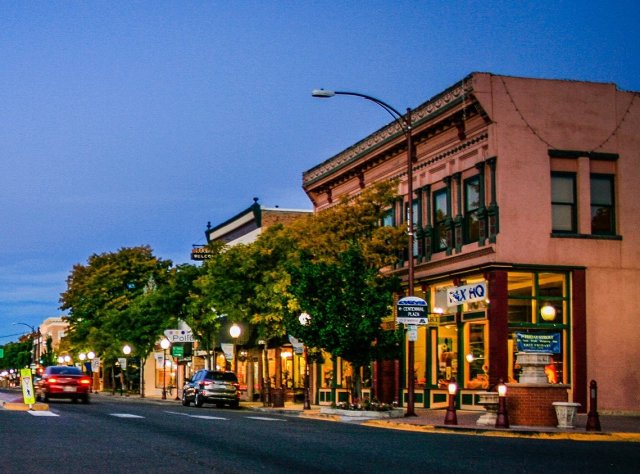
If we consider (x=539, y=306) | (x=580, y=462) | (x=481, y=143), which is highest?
(x=481, y=143)

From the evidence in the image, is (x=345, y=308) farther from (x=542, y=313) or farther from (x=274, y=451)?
(x=274, y=451)

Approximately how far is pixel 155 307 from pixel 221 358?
18.2ft

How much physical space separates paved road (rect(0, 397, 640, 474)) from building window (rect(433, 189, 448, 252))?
623 inches

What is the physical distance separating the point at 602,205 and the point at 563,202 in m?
1.45

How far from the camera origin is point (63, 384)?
135ft

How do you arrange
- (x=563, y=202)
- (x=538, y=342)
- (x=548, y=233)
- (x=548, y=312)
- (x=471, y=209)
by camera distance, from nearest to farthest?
(x=538, y=342) → (x=548, y=312) → (x=548, y=233) → (x=563, y=202) → (x=471, y=209)

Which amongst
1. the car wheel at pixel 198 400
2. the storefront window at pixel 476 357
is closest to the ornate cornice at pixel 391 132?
the storefront window at pixel 476 357

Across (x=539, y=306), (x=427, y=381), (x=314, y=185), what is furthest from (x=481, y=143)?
(x=314, y=185)

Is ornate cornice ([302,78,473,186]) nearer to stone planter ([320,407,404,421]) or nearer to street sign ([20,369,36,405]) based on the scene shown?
stone planter ([320,407,404,421])

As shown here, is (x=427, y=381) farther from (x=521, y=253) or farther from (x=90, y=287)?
(x=90, y=287)

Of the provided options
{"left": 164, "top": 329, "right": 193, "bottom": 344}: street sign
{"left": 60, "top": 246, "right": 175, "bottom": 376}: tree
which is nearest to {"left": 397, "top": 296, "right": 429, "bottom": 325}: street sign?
{"left": 164, "top": 329, "right": 193, "bottom": 344}: street sign

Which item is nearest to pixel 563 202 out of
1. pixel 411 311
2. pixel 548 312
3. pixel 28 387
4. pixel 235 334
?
pixel 548 312

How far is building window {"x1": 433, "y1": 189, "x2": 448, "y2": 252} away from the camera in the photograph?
37.5 meters

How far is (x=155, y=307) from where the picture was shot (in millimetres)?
64188
